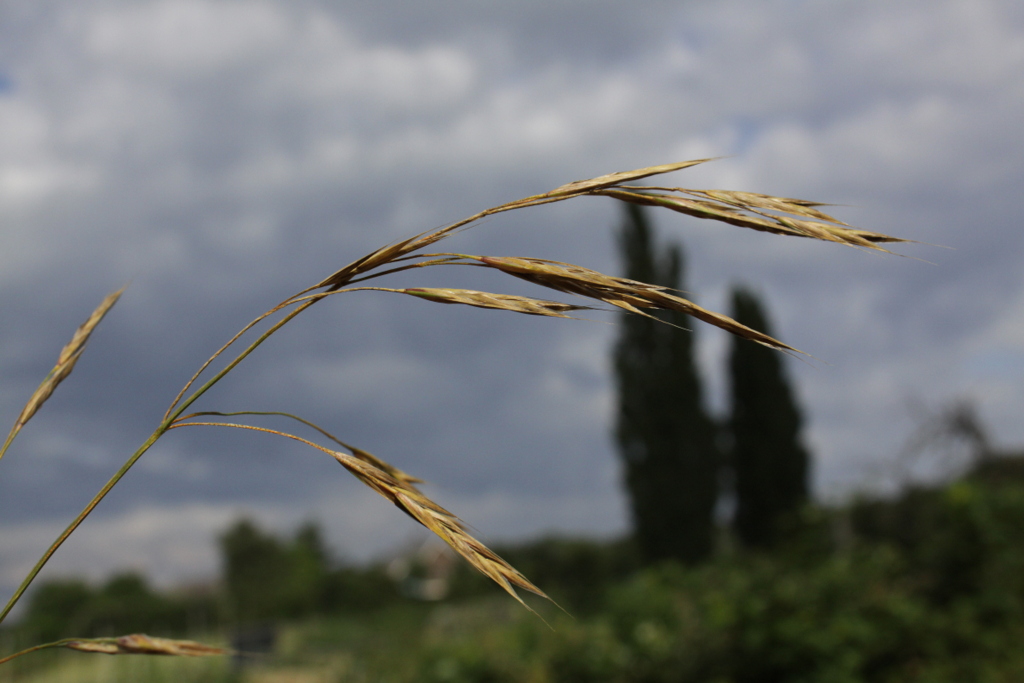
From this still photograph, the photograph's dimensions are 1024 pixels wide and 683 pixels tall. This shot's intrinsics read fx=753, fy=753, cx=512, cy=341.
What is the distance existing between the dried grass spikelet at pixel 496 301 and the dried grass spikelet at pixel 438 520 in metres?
0.17

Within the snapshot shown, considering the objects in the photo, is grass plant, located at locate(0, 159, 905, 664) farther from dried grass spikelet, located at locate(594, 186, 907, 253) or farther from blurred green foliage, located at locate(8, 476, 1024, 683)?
blurred green foliage, located at locate(8, 476, 1024, 683)

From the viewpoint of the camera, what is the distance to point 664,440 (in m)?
14.0

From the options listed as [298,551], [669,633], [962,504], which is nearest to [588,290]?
[669,633]

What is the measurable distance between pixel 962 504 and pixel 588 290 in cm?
735

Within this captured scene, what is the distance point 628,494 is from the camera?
13875 millimetres

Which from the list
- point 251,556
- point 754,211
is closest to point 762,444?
point 754,211

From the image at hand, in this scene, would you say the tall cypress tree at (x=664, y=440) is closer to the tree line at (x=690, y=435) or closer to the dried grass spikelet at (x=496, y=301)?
the tree line at (x=690, y=435)

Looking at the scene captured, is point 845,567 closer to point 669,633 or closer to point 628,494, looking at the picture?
point 669,633

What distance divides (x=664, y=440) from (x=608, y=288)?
1374 cm

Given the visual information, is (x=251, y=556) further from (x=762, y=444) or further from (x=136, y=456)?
(x=136, y=456)

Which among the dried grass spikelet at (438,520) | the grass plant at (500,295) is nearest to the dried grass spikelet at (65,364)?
the grass plant at (500,295)

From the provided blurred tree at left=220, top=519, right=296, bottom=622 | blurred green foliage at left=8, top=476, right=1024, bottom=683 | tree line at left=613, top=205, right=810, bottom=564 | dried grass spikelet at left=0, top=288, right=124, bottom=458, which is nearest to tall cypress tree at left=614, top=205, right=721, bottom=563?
tree line at left=613, top=205, right=810, bottom=564

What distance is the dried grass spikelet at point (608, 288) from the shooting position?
67 cm

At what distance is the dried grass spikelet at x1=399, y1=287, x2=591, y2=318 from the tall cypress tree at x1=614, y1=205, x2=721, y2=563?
1291cm
